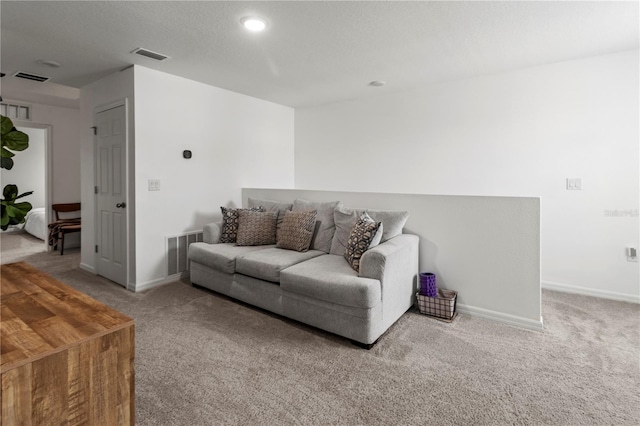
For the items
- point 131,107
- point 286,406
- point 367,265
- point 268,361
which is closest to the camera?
point 286,406

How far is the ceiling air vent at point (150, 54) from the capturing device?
9.81ft

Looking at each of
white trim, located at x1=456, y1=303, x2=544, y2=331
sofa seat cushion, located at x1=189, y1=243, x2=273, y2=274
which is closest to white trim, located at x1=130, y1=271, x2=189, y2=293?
sofa seat cushion, located at x1=189, y1=243, x2=273, y2=274

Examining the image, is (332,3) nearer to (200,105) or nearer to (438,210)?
(438,210)

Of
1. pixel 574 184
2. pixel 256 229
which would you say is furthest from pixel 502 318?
pixel 256 229

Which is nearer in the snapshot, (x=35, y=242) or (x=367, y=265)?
(x=367, y=265)

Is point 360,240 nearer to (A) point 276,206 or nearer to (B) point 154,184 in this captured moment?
(A) point 276,206

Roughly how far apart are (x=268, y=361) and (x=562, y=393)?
1686 millimetres

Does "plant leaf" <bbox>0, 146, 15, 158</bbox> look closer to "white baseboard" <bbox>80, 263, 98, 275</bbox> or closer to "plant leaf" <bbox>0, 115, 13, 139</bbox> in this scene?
"plant leaf" <bbox>0, 115, 13, 139</bbox>

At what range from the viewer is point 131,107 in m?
3.43

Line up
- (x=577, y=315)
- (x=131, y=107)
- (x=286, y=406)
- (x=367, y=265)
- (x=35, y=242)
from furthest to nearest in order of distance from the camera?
1. (x=35, y=242)
2. (x=131, y=107)
3. (x=577, y=315)
4. (x=367, y=265)
5. (x=286, y=406)

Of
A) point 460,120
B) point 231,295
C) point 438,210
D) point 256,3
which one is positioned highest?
point 256,3

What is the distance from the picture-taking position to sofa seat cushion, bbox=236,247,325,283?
9.05 ft

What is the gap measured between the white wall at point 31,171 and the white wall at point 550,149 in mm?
8168

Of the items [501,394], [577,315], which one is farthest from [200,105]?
[577,315]
